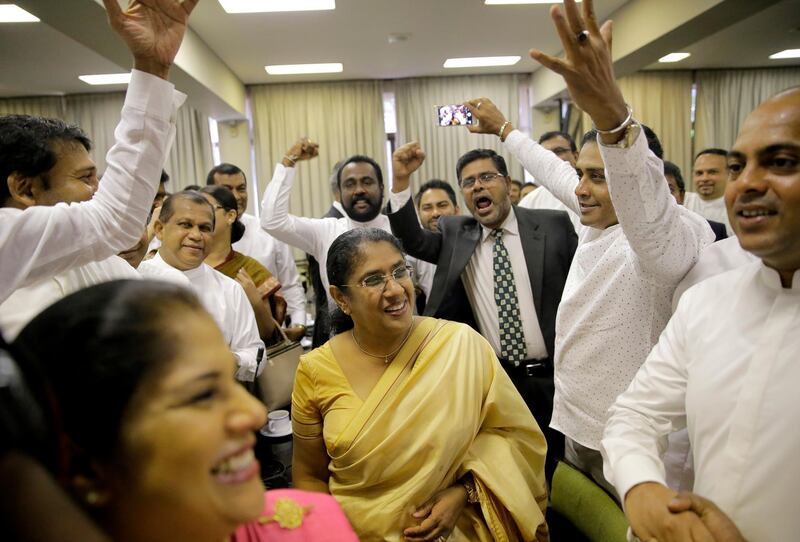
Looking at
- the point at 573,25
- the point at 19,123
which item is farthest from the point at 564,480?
the point at 19,123

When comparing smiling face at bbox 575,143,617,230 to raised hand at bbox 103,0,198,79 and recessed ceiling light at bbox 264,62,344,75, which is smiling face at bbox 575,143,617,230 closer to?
raised hand at bbox 103,0,198,79

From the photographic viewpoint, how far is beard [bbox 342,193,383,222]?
336cm

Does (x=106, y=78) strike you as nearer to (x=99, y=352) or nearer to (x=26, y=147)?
(x=26, y=147)

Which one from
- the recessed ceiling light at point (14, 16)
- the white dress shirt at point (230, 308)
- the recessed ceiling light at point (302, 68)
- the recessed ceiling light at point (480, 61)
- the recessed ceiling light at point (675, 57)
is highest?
the recessed ceiling light at point (480, 61)

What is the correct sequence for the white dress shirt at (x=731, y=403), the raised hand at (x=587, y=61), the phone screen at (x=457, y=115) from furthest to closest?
1. the phone screen at (x=457, y=115)
2. the raised hand at (x=587, y=61)
3. the white dress shirt at (x=731, y=403)

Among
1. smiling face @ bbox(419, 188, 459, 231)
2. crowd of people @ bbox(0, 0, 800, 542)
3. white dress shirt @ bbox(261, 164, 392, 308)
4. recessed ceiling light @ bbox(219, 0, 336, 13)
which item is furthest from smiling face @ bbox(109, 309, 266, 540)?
recessed ceiling light @ bbox(219, 0, 336, 13)

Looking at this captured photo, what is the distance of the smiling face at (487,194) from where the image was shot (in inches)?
99.5

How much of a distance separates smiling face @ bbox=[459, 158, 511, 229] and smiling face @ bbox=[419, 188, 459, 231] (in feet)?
3.39

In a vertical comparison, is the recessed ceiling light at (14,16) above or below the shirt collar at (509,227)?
above

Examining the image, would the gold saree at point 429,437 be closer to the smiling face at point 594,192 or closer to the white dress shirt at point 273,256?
the smiling face at point 594,192

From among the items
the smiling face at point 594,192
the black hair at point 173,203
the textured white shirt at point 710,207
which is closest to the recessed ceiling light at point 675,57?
the textured white shirt at point 710,207

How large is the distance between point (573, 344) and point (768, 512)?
92 centimetres

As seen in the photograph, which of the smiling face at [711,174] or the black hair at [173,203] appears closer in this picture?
the black hair at [173,203]

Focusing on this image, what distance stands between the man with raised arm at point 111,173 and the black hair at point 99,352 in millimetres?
745
